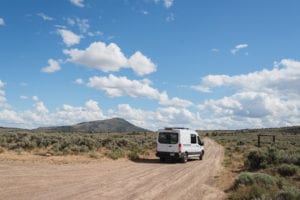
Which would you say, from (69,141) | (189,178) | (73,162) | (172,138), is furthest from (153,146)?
(189,178)

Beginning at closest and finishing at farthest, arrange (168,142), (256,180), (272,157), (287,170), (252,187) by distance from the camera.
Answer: (252,187) < (256,180) < (287,170) < (272,157) < (168,142)

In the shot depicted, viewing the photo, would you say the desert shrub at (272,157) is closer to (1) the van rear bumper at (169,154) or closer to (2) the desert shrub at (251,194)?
(1) the van rear bumper at (169,154)

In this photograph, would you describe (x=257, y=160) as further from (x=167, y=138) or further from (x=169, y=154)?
(x=167, y=138)

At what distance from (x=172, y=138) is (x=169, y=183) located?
11056 mm

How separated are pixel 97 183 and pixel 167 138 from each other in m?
12.5

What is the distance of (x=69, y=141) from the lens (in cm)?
3291

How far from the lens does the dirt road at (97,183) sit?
12.8 meters

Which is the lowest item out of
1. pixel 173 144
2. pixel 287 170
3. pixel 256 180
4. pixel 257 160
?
pixel 256 180

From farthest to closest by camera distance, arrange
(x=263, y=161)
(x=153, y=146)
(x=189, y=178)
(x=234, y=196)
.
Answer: (x=153, y=146)
(x=263, y=161)
(x=189, y=178)
(x=234, y=196)

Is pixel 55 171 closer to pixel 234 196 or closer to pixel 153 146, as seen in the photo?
pixel 234 196

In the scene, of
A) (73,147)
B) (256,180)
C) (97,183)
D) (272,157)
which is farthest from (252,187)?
(73,147)

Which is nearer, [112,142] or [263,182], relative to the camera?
[263,182]

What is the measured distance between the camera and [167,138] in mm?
27359

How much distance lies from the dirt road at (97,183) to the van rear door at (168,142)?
612 centimetres
